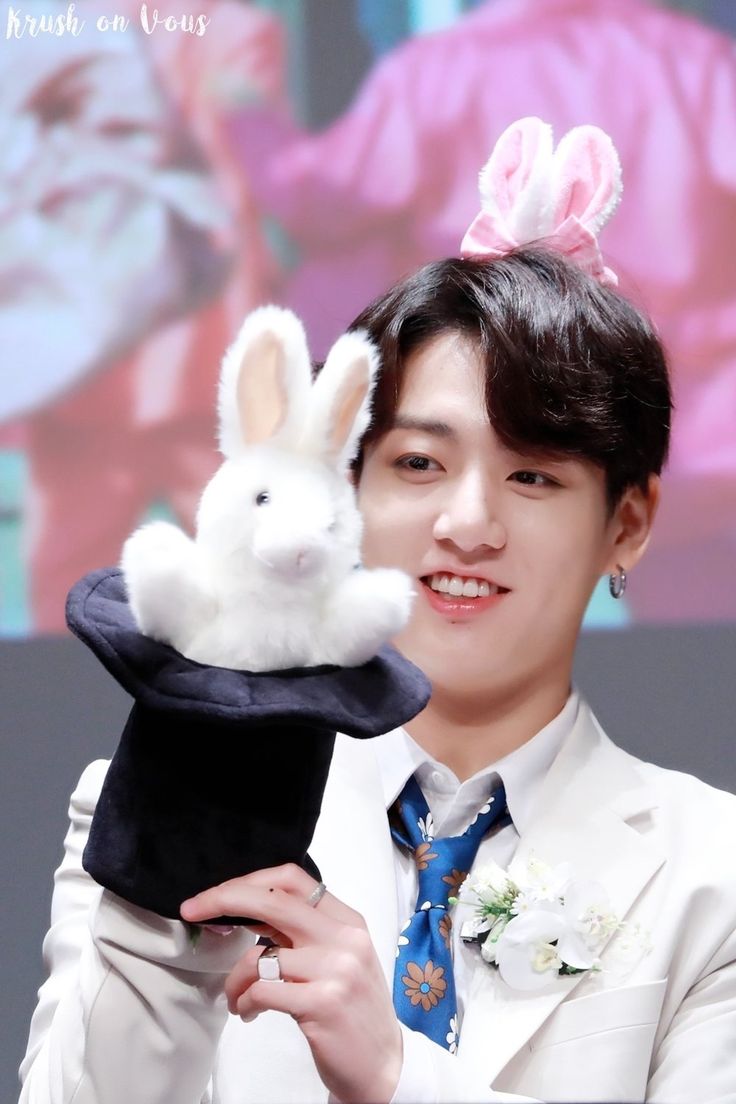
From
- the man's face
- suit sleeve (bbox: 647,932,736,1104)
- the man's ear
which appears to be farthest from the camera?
the man's ear

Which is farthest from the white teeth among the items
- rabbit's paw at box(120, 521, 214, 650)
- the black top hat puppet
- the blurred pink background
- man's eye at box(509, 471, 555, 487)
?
the blurred pink background

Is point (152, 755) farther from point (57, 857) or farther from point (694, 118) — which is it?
point (694, 118)

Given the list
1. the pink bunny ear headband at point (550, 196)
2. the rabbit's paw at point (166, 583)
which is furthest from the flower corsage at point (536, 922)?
the pink bunny ear headband at point (550, 196)

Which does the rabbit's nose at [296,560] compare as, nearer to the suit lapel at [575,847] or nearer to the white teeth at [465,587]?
the white teeth at [465,587]

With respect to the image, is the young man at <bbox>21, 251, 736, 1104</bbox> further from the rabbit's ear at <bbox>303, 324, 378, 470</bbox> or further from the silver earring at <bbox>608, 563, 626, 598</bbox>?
the rabbit's ear at <bbox>303, 324, 378, 470</bbox>

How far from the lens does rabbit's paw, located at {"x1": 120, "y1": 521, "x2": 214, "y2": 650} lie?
1046mm

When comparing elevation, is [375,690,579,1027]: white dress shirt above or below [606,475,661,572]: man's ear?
below

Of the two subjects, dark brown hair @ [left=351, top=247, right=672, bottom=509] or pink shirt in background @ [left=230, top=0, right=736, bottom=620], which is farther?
pink shirt in background @ [left=230, top=0, right=736, bottom=620]

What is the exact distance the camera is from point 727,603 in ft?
7.69

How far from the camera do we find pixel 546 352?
1594mm

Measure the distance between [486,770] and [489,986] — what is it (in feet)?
0.83

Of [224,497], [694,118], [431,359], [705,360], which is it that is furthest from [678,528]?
[224,497]

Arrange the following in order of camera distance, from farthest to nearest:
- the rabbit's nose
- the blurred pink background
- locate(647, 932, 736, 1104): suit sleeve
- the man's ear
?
the blurred pink background < the man's ear < locate(647, 932, 736, 1104): suit sleeve < the rabbit's nose

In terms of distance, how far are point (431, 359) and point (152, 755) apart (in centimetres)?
69
